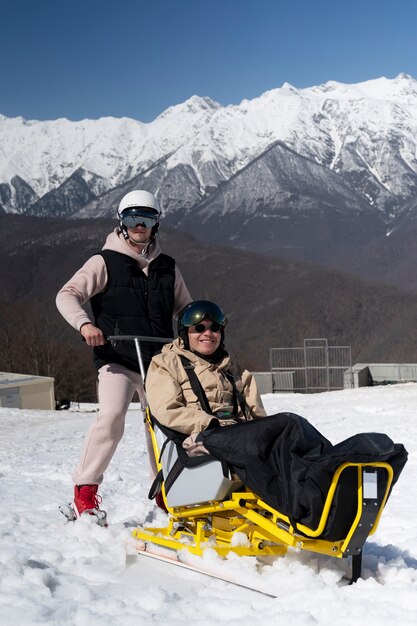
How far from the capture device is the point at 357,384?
1320 inches

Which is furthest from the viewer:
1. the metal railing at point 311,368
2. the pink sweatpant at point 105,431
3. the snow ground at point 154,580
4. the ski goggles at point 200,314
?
the metal railing at point 311,368

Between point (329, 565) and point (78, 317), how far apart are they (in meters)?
2.12

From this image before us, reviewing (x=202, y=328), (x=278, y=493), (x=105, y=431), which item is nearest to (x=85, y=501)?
(x=105, y=431)

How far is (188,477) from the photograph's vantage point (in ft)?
12.8

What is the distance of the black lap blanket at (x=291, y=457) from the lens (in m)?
3.17

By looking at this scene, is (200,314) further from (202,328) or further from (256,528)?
(256,528)

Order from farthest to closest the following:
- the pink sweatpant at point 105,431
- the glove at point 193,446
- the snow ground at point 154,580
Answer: the pink sweatpant at point 105,431 → the glove at point 193,446 → the snow ground at point 154,580

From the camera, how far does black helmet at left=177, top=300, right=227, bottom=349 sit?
433cm

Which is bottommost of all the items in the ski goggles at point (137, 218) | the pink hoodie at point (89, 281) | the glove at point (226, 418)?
the glove at point (226, 418)

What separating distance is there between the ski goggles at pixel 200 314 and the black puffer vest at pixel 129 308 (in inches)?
23.4

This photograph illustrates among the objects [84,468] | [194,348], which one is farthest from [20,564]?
[194,348]

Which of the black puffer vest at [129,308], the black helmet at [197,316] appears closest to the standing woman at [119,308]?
the black puffer vest at [129,308]

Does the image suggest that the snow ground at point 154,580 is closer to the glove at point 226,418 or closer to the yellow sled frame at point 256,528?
the yellow sled frame at point 256,528

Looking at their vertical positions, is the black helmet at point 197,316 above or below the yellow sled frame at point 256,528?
above
